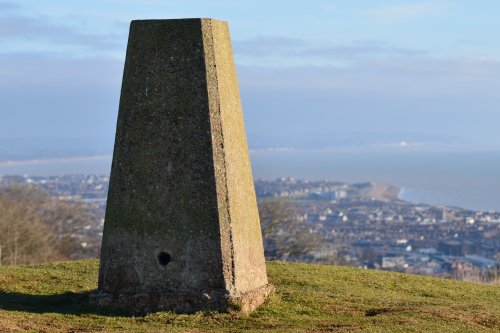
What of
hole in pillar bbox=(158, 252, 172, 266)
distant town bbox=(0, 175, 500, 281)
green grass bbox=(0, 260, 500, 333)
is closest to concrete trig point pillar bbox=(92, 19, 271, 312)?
hole in pillar bbox=(158, 252, 172, 266)

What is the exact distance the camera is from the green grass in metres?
13.9

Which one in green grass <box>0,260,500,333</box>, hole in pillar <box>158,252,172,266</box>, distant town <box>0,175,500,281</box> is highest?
hole in pillar <box>158,252,172,266</box>

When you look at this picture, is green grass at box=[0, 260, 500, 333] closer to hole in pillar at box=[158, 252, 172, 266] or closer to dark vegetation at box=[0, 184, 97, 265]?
hole in pillar at box=[158, 252, 172, 266]

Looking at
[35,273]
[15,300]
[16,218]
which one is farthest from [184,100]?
[16,218]

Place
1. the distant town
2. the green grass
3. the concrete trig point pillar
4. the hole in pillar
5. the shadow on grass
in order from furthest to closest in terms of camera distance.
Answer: the distant town < the shadow on grass < the hole in pillar < the concrete trig point pillar < the green grass

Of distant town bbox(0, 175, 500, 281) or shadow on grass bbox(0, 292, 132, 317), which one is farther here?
distant town bbox(0, 175, 500, 281)

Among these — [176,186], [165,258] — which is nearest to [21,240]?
[165,258]

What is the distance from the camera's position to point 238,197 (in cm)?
1492

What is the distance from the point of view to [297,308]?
50.0 feet

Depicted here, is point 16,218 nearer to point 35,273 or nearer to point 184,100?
point 35,273

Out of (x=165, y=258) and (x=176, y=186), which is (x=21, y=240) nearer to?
(x=165, y=258)

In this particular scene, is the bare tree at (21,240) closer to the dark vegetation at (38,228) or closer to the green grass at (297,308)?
the dark vegetation at (38,228)

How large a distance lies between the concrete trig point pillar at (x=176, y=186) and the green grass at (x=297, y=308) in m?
0.44

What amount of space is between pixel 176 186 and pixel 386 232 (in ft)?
220
